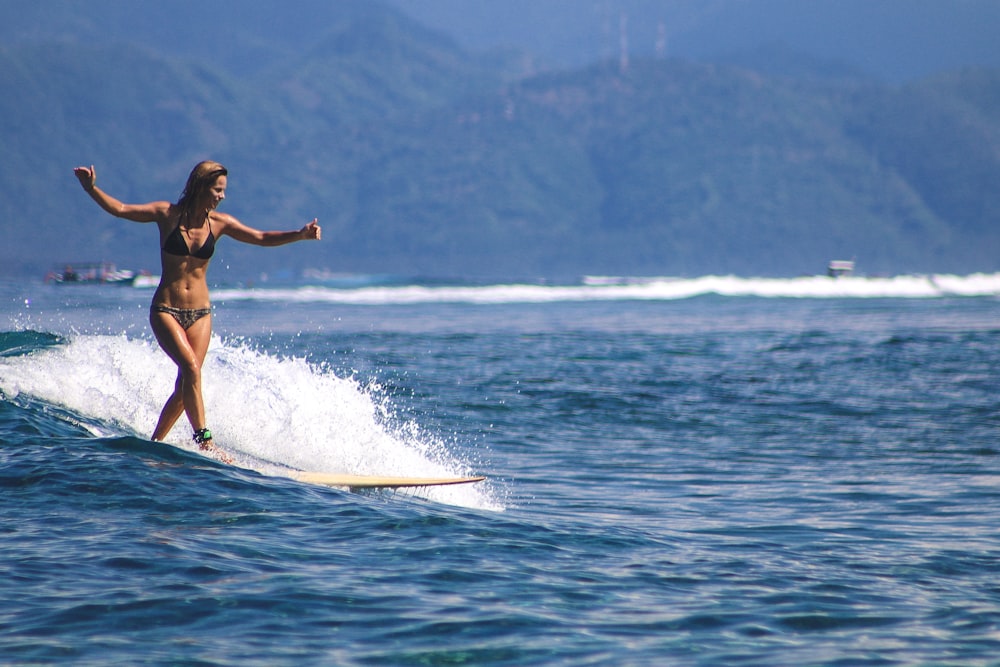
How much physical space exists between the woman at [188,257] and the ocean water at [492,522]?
2.39ft

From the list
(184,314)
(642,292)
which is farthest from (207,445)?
(642,292)

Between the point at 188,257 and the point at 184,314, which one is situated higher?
the point at 188,257

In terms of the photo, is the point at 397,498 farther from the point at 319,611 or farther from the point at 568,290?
the point at 568,290

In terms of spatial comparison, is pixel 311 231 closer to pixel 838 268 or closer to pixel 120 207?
pixel 120 207

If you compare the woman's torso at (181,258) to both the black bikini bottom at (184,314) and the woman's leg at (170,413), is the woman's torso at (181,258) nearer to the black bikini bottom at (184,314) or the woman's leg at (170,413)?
the black bikini bottom at (184,314)

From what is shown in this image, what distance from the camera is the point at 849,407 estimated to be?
56.3ft

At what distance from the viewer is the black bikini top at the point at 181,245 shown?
26.8 ft

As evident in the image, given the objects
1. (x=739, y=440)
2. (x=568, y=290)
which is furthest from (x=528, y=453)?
(x=568, y=290)

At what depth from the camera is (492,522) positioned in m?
7.77

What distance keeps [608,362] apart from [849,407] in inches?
325

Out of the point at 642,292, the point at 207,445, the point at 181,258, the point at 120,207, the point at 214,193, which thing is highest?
the point at 642,292

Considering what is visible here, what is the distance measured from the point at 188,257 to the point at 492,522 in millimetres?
3067

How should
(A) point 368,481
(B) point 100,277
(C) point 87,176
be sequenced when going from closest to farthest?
→ (C) point 87,176 → (A) point 368,481 → (B) point 100,277

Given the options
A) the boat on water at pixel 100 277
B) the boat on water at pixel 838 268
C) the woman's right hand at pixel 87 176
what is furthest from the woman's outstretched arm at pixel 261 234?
the boat on water at pixel 838 268
